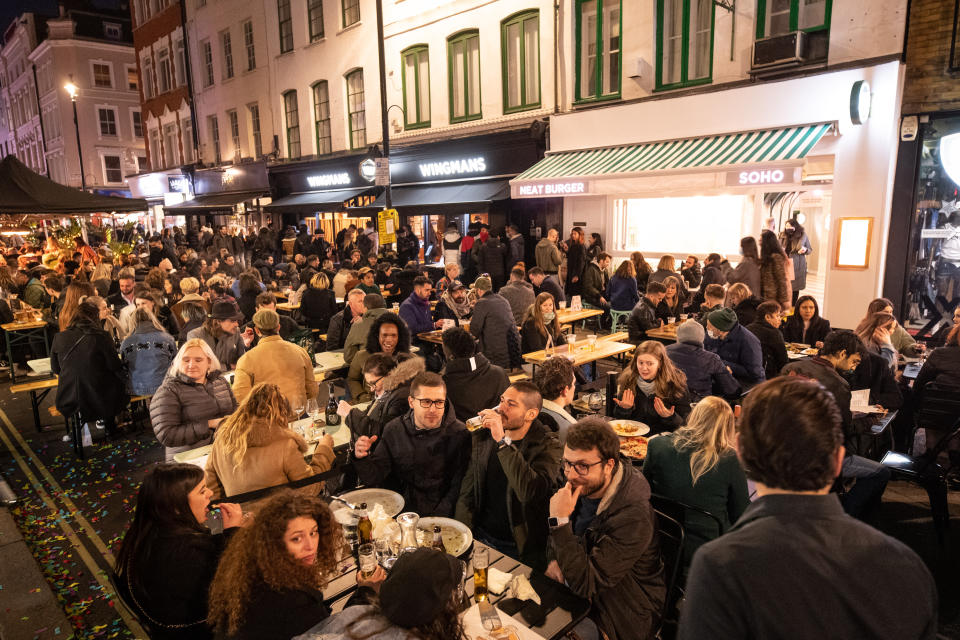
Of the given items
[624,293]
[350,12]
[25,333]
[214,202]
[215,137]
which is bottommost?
[25,333]

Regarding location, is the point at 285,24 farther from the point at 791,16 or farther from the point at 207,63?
the point at 791,16

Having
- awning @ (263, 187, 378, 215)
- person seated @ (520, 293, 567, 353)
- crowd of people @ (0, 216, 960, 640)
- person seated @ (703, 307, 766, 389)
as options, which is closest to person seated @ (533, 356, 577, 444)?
crowd of people @ (0, 216, 960, 640)

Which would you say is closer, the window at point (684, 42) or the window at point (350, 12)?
the window at point (684, 42)

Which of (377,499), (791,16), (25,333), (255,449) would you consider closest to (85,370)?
(255,449)

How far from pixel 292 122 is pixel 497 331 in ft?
59.2

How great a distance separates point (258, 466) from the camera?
3.88 metres

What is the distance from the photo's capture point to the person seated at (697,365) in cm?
594

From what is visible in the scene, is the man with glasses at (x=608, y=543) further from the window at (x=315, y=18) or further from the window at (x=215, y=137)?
the window at (x=215, y=137)

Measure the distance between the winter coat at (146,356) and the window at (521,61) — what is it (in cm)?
1120

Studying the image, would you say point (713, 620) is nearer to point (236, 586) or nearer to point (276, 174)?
point (236, 586)

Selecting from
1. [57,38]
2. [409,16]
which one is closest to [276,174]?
[409,16]

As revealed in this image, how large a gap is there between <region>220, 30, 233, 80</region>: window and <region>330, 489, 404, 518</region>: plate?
2574 centimetres

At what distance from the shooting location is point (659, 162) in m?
12.1

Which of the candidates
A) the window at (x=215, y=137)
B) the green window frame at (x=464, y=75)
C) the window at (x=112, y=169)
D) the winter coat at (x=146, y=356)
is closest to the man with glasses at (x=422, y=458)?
the winter coat at (x=146, y=356)
